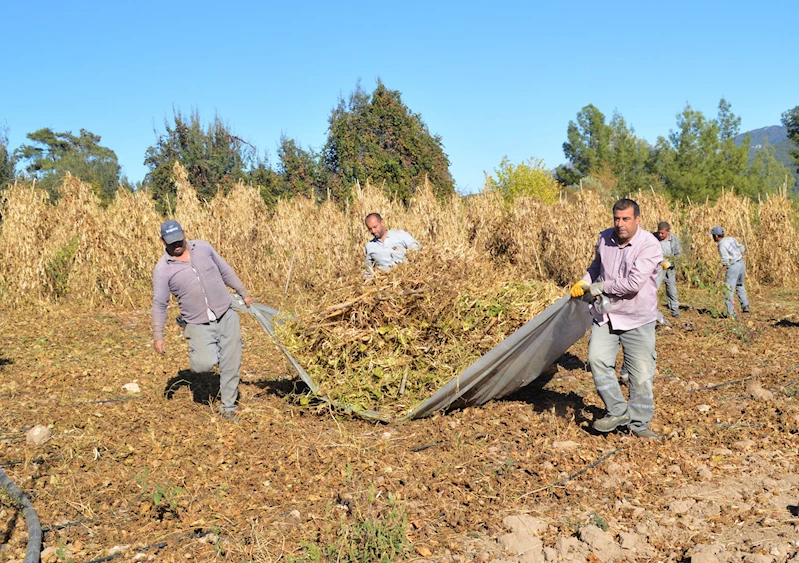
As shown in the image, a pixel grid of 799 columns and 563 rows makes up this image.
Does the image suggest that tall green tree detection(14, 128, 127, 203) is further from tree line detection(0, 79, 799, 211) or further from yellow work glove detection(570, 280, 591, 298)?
yellow work glove detection(570, 280, 591, 298)

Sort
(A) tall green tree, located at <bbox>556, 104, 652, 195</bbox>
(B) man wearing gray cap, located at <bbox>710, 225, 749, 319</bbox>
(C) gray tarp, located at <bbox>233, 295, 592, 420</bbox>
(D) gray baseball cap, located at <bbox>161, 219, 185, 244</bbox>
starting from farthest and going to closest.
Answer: (A) tall green tree, located at <bbox>556, 104, 652, 195</bbox> → (B) man wearing gray cap, located at <bbox>710, 225, 749, 319</bbox> → (D) gray baseball cap, located at <bbox>161, 219, 185, 244</bbox> → (C) gray tarp, located at <bbox>233, 295, 592, 420</bbox>

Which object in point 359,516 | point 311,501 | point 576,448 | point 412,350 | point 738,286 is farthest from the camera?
point 738,286

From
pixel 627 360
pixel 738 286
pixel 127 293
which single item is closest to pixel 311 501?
pixel 627 360

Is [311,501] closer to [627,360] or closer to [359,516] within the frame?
[359,516]

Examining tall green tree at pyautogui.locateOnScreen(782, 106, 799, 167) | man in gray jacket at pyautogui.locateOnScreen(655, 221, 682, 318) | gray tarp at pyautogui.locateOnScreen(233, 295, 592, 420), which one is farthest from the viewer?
tall green tree at pyautogui.locateOnScreen(782, 106, 799, 167)

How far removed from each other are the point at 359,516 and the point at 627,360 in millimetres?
2396

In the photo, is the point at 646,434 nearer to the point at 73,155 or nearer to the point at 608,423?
the point at 608,423

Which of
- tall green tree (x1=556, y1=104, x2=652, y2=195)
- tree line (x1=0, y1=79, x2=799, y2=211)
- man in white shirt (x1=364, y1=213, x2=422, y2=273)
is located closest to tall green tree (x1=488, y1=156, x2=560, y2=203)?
tree line (x1=0, y1=79, x2=799, y2=211)

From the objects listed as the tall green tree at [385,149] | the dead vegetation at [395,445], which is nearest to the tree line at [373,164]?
the tall green tree at [385,149]

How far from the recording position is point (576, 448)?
4770 mm

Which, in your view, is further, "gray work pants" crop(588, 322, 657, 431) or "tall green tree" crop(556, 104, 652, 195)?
"tall green tree" crop(556, 104, 652, 195)

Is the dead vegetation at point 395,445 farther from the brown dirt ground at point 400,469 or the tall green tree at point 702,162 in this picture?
the tall green tree at point 702,162

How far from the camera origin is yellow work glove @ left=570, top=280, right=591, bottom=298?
487 centimetres

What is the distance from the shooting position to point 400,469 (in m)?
4.49
